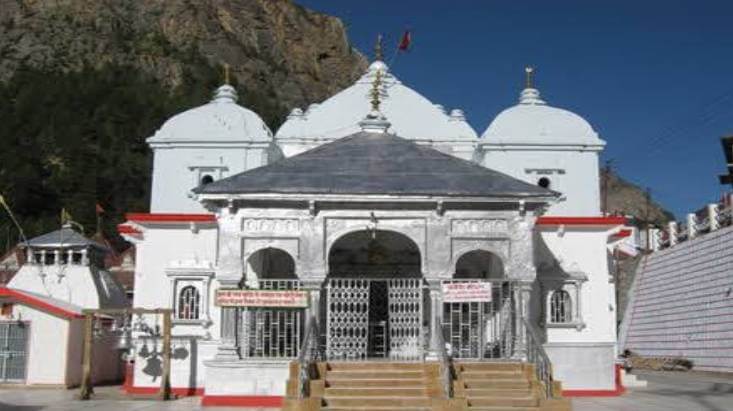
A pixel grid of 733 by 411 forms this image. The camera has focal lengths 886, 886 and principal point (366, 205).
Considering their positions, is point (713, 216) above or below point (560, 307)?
above

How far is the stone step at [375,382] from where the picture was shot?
677 inches

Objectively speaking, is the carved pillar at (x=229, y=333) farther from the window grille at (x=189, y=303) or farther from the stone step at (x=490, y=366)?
the stone step at (x=490, y=366)

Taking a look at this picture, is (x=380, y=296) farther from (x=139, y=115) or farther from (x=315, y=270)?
(x=139, y=115)

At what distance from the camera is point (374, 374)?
57.5ft

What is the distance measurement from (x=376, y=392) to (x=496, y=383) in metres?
2.38

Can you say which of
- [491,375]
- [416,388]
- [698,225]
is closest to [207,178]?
[416,388]

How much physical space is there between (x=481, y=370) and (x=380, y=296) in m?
4.85

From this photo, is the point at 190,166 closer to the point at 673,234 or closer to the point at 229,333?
the point at 229,333

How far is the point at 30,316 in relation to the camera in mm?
24141

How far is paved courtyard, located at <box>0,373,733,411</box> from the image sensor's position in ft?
→ 60.3

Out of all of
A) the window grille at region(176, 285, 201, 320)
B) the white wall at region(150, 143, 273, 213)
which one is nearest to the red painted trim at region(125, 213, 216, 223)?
the window grille at region(176, 285, 201, 320)

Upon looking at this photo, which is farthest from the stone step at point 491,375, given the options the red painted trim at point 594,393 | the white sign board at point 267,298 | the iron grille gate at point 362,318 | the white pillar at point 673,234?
the white pillar at point 673,234

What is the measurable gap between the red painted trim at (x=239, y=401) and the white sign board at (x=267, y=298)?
191 centimetres

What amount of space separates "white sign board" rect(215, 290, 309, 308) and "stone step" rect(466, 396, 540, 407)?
4.19m
